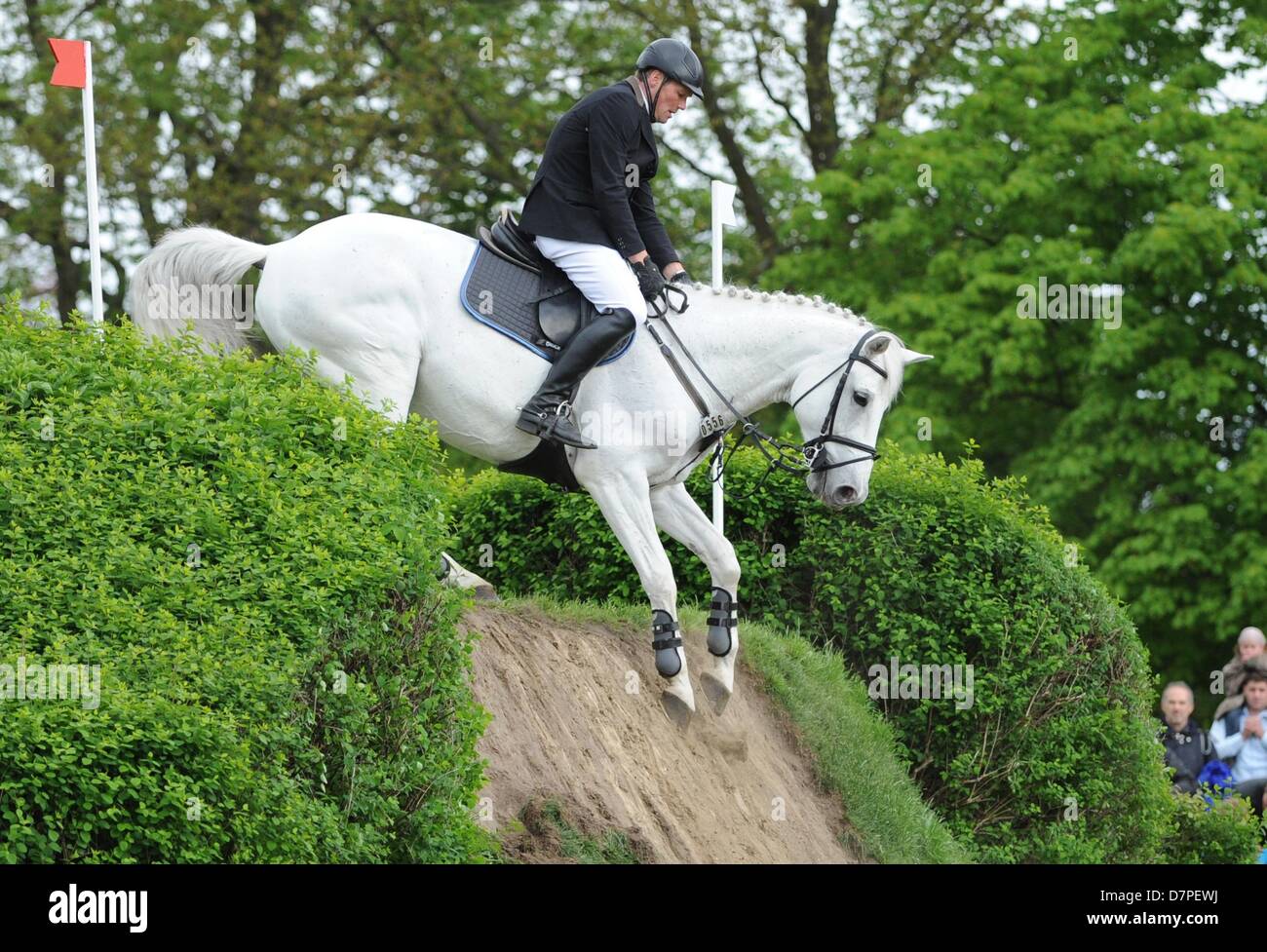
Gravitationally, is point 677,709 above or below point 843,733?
above

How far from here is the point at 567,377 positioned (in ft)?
29.8

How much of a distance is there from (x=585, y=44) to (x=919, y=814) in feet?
63.5

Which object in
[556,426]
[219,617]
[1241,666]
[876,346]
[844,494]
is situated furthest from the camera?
[1241,666]

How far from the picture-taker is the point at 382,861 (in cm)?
698

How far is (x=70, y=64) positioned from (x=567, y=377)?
311 centimetres

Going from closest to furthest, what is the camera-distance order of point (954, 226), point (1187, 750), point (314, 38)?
1. point (1187, 750)
2. point (954, 226)
3. point (314, 38)

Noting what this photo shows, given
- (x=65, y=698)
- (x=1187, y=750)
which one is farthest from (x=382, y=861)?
(x=1187, y=750)

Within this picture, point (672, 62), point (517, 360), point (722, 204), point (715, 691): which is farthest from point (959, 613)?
point (672, 62)

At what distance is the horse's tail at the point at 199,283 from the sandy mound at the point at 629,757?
6.84 feet

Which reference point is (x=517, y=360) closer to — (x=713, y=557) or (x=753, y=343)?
(x=753, y=343)

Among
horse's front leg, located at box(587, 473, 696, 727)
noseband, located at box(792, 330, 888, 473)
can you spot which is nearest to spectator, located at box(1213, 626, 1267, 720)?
noseband, located at box(792, 330, 888, 473)

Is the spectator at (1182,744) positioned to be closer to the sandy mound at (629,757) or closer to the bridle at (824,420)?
the sandy mound at (629,757)

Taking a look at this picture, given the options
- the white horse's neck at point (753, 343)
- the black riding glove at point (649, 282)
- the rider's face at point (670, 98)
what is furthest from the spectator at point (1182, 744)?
the rider's face at point (670, 98)

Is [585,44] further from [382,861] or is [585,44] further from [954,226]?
[382,861]
